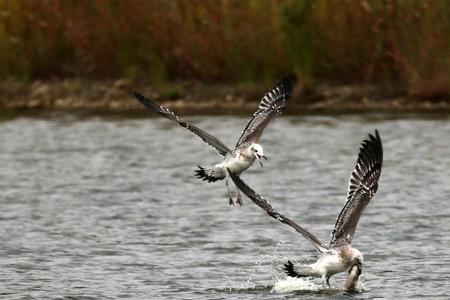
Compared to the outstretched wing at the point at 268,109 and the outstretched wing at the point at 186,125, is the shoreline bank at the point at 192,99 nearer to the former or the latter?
the outstretched wing at the point at 268,109

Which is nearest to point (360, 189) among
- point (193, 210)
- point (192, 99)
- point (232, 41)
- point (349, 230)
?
point (349, 230)

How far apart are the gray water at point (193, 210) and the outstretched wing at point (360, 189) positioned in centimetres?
→ 57

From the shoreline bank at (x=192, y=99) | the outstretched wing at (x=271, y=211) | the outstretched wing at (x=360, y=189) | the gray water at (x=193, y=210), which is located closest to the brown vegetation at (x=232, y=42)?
the shoreline bank at (x=192, y=99)

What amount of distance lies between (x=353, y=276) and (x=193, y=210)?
6.12m

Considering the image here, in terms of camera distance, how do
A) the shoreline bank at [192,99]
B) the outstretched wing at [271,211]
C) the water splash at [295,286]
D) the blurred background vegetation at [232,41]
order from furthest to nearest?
the shoreline bank at [192,99]
the blurred background vegetation at [232,41]
the water splash at [295,286]
the outstretched wing at [271,211]

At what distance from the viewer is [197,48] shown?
100 feet

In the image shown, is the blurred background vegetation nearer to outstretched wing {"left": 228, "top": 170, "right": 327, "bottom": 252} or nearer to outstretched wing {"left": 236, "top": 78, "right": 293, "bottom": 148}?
outstretched wing {"left": 236, "top": 78, "right": 293, "bottom": 148}

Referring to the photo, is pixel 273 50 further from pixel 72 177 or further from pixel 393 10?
pixel 72 177

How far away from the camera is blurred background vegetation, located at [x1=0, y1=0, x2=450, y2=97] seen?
28.1 metres

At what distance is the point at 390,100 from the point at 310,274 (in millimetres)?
16635

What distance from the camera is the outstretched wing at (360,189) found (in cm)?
1269

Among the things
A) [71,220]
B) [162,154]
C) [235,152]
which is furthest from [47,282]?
[162,154]

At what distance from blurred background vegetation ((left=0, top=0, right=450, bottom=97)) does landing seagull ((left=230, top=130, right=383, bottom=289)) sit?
14.5 metres

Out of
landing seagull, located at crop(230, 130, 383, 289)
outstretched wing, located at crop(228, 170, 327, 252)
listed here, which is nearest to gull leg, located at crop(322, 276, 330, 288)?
landing seagull, located at crop(230, 130, 383, 289)
